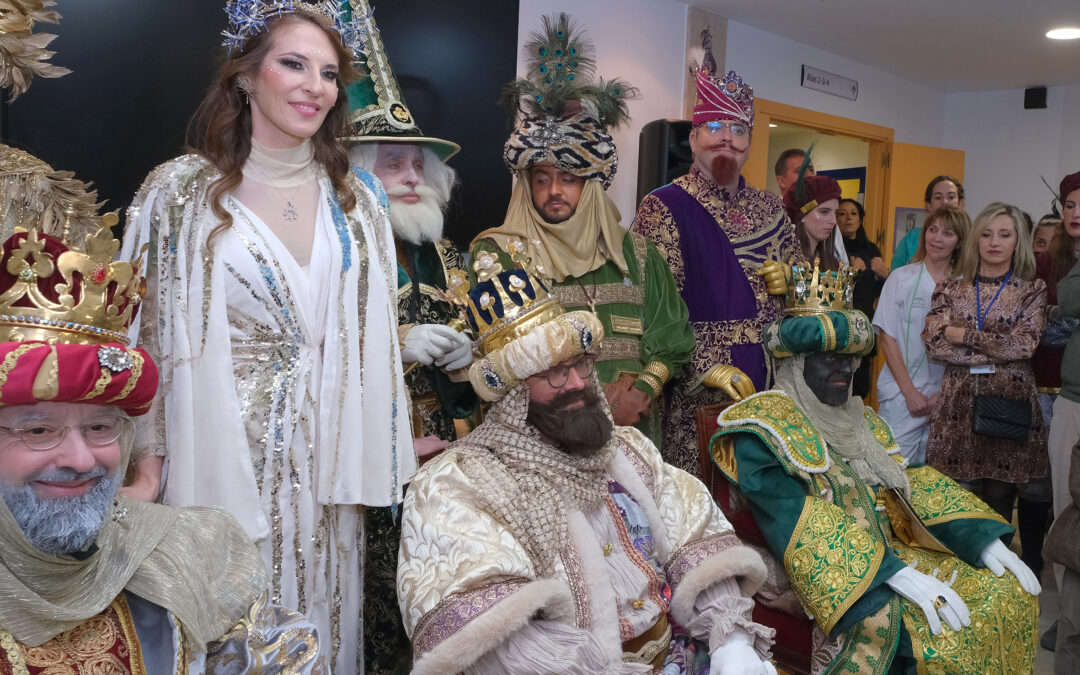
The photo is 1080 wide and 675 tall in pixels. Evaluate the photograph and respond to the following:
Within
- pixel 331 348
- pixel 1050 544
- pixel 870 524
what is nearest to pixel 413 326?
pixel 331 348

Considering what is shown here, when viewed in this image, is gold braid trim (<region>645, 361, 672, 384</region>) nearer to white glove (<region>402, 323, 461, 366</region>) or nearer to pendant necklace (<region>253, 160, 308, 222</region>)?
white glove (<region>402, 323, 461, 366</region>)

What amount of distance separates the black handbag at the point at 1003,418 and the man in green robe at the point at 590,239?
194cm

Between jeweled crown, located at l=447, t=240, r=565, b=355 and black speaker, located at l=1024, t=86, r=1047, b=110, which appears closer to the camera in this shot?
jeweled crown, located at l=447, t=240, r=565, b=355

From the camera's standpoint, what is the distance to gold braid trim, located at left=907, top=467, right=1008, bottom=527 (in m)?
3.08

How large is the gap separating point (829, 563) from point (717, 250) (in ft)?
5.16

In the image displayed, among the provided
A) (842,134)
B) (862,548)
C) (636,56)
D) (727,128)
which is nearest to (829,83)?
(842,134)

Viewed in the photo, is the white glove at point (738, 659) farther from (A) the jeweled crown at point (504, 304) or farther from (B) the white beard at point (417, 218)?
(B) the white beard at point (417, 218)

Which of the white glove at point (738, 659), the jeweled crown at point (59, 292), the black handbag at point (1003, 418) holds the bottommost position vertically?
the white glove at point (738, 659)

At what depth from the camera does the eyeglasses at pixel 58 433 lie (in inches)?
55.8

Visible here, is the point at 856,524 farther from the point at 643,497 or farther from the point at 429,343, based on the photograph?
the point at 429,343

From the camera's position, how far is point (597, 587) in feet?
7.19

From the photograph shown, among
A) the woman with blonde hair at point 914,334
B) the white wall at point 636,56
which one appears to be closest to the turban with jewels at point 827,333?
the woman with blonde hair at point 914,334

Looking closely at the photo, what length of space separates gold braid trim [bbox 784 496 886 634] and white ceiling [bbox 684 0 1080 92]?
465 cm

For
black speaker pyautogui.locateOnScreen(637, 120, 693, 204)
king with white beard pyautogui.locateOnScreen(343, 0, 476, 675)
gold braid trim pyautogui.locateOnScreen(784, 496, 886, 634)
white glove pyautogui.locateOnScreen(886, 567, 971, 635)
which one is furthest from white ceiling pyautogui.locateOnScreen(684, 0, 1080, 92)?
white glove pyautogui.locateOnScreen(886, 567, 971, 635)
